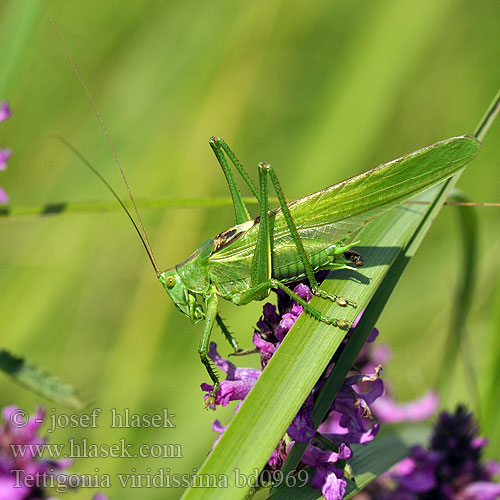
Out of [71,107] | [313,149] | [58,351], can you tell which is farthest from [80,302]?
[313,149]

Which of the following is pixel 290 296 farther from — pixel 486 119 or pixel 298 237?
pixel 486 119

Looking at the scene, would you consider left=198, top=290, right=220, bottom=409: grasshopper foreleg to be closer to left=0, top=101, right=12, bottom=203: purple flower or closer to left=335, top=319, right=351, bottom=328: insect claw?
left=335, top=319, right=351, bottom=328: insect claw

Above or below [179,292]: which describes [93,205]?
above

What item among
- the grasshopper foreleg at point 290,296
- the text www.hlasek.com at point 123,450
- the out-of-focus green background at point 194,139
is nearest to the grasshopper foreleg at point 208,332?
the grasshopper foreleg at point 290,296

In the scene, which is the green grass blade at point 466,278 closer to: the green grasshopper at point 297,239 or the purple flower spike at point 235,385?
the green grasshopper at point 297,239

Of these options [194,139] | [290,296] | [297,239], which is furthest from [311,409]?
[194,139]
